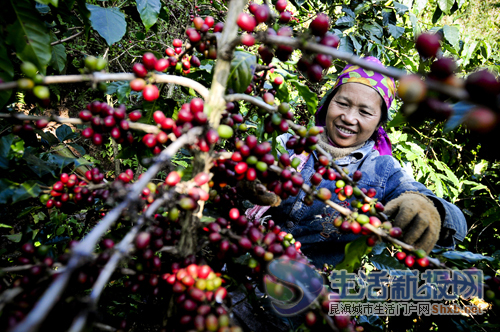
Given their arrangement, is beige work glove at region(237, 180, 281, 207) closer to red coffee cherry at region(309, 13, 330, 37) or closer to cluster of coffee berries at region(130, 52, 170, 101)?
cluster of coffee berries at region(130, 52, 170, 101)

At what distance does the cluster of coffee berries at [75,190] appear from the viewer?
0.91 meters

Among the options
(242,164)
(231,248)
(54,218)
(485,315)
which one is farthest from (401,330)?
(54,218)

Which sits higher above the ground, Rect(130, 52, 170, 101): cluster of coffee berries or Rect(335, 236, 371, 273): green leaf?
Rect(130, 52, 170, 101): cluster of coffee berries

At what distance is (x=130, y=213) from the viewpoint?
1.99 ft

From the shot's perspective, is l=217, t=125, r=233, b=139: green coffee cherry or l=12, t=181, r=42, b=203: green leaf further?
l=12, t=181, r=42, b=203: green leaf

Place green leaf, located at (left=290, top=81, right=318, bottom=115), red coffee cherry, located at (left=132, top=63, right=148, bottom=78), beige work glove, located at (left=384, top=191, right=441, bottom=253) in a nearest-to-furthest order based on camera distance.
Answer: red coffee cherry, located at (left=132, top=63, right=148, bottom=78)
beige work glove, located at (left=384, top=191, right=441, bottom=253)
green leaf, located at (left=290, top=81, right=318, bottom=115)

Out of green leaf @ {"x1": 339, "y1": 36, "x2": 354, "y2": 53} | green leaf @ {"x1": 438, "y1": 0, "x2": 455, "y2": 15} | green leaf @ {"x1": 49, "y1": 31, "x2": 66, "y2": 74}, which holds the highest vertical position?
green leaf @ {"x1": 438, "y1": 0, "x2": 455, "y2": 15}

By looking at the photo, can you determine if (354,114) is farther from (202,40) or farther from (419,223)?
(202,40)

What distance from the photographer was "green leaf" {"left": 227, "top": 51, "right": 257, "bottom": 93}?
96cm

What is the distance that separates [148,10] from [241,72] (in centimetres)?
109

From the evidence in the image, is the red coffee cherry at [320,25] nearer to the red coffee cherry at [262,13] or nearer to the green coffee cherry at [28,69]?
the red coffee cherry at [262,13]

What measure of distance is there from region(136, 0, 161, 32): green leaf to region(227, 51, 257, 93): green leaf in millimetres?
987

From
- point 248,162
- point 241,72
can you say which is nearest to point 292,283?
point 248,162

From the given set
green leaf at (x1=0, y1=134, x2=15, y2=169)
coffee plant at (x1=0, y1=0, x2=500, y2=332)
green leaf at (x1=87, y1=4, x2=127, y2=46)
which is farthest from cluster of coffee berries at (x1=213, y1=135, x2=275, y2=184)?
green leaf at (x1=87, y1=4, x2=127, y2=46)
